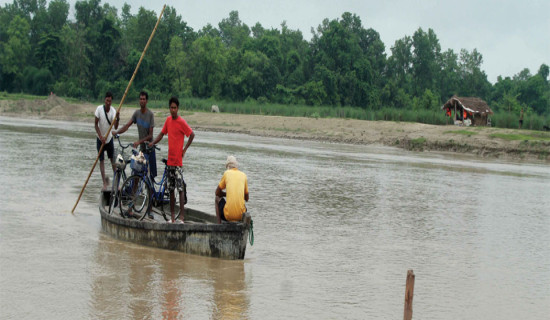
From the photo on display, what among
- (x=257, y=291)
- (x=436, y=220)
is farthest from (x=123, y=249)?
(x=436, y=220)

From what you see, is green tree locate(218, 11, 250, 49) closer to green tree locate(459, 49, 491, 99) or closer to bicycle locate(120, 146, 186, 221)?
green tree locate(459, 49, 491, 99)

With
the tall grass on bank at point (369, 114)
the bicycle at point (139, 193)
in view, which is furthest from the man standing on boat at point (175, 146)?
the tall grass on bank at point (369, 114)

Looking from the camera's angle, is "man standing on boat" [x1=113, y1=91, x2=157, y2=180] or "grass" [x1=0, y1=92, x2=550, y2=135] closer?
"man standing on boat" [x1=113, y1=91, x2=157, y2=180]

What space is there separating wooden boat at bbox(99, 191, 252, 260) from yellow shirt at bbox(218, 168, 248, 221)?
0.26 meters

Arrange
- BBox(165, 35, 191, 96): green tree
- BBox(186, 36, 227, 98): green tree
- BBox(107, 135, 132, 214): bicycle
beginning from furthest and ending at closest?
BBox(165, 35, 191, 96): green tree → BBox(186, 36, 227, 98): green tree → BBox(107, 135, 132, 214): bicycle

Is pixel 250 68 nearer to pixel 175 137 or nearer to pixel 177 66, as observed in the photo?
pixel 177 66

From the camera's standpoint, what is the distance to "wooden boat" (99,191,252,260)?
28.9 ft

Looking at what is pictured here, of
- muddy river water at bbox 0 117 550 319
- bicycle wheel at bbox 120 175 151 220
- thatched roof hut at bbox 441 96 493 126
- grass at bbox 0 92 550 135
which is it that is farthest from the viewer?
thatched roof hut at bbox 441 96 493 126

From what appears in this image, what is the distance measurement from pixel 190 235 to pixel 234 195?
0.88 meters

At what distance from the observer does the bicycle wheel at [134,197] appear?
10.5m

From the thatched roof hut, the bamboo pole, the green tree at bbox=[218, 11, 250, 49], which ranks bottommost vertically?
the bamboo pole

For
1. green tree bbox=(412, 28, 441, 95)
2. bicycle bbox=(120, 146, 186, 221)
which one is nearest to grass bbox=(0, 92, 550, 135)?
bicycle bbox=(120, 146, 186, 221)

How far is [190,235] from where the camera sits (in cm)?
914

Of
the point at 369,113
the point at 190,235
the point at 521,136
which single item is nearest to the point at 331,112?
the point at 369,113
